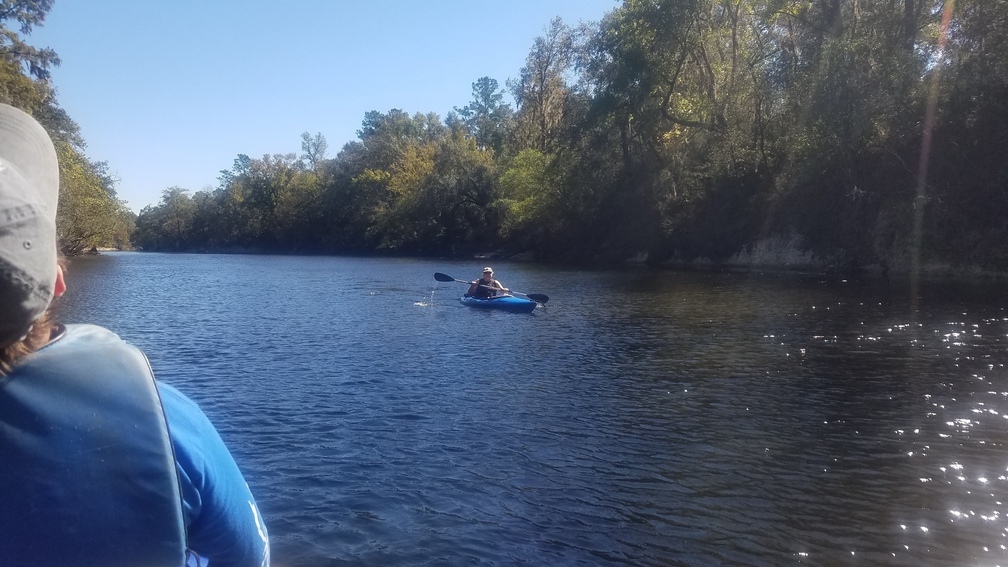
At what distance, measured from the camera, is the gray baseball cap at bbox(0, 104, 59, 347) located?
1.33 m

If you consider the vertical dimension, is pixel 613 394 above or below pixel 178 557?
below

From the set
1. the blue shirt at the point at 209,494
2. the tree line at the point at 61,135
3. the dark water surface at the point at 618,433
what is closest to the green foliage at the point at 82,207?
the tree line at the point at 61,135

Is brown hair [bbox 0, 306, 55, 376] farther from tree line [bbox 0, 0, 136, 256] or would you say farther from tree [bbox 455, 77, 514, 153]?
tree [bbox 455, 77, 514, 153]

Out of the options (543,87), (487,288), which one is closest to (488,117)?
(543,87)

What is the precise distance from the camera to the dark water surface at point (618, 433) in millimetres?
7082

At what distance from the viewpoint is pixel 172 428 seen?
63.6 inches

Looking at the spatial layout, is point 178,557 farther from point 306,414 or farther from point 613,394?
point 613,394

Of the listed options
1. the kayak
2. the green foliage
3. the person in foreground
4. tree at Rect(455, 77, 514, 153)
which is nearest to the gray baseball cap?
the person in foreground

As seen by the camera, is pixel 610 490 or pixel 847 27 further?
pixel 847 27

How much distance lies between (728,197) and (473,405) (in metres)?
36.6

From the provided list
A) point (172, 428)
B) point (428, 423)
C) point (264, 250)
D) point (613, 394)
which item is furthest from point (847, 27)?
point (264, 250)

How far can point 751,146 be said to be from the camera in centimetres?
4422

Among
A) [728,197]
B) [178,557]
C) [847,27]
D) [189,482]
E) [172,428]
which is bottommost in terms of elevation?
[178,557]

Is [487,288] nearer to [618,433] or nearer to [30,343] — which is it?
[618,433]
